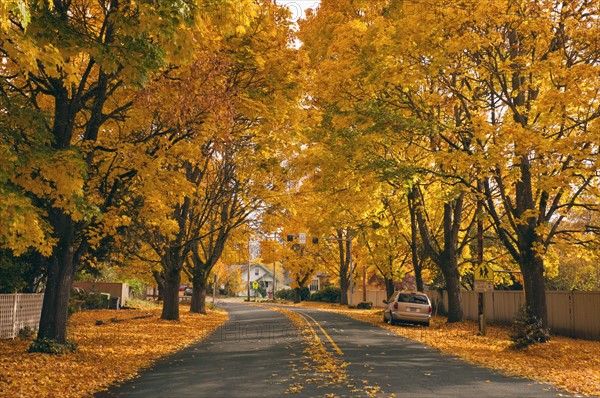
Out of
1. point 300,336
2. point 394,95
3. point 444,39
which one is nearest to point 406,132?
point 394,95

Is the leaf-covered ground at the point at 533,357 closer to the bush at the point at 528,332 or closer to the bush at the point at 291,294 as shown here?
the bush at the point at 528,332

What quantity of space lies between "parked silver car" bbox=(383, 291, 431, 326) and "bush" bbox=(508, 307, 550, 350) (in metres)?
8.83

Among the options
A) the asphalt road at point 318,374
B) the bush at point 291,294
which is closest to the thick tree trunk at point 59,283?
the asphalt road at point 318,374

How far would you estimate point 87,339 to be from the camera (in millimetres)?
17344

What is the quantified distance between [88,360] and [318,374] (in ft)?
17.7

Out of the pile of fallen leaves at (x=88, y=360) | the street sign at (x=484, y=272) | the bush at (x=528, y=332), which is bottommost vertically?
the pile of fallen leaves at (x=88, y=360)

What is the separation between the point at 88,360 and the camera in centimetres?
1305

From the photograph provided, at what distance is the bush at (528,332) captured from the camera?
16828mm

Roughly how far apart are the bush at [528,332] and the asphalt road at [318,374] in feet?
8.74

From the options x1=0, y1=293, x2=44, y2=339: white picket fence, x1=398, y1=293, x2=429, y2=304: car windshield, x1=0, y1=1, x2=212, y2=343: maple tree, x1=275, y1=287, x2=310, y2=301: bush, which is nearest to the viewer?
x1=0, y1=1, x2=212, y2=343: maple tree

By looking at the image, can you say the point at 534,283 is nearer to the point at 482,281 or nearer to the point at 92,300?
the point at 482,281

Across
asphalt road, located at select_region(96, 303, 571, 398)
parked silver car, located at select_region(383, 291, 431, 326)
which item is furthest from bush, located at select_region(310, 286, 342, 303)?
asphalt road, located at select_region(96, 303, 571, 398)

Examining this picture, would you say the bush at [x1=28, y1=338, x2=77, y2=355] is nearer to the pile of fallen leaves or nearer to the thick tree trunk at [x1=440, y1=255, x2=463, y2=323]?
the pile of fallen leaves

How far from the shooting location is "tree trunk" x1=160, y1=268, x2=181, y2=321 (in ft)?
88.9
